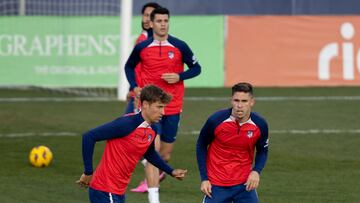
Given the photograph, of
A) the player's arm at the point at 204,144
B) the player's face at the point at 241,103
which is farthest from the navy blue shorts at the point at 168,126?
the player's face at the point at 241,103

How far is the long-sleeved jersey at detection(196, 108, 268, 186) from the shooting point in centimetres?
907

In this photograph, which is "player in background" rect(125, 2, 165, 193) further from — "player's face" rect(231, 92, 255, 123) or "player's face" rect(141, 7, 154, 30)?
"player's face" rect(231, 92, 255, 123)

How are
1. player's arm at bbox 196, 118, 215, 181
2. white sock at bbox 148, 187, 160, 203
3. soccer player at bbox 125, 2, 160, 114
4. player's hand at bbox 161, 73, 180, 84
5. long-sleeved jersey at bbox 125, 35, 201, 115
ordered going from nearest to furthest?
Answer: player's arm at bbox 196, 118, 215, 181 < white sock at bbox 148, 187, 160, 203 < player's hand at bbox 161, 73, 180, 84 < long-sleeved jersey at bbox 125, 35, 201, 115 < soccer player at bbox 125, 2, 160, 114

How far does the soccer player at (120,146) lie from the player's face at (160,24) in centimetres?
335

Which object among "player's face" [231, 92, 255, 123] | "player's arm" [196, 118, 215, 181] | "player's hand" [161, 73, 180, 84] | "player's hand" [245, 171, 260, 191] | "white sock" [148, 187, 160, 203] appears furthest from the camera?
"player's hand" [161, 73, 180, 84]

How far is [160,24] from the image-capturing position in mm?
11859

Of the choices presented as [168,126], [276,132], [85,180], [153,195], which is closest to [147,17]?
[168,126]

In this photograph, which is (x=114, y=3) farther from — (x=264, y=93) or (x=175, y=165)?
(x=175, y=165)

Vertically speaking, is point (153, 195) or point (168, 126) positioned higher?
point (168, 126)

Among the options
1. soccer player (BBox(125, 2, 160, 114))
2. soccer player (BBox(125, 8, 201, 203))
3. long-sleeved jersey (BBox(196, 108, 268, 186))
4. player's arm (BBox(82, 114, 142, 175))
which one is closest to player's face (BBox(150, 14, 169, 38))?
soccer player (BBox(125, 8, 201, 203))

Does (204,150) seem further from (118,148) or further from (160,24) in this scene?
(160,24)

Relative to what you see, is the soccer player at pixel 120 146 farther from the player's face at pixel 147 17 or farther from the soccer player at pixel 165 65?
the player's face at pixel 147 17

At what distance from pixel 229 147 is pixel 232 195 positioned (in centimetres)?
45

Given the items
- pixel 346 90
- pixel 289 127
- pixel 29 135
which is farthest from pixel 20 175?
pixel 346 90
